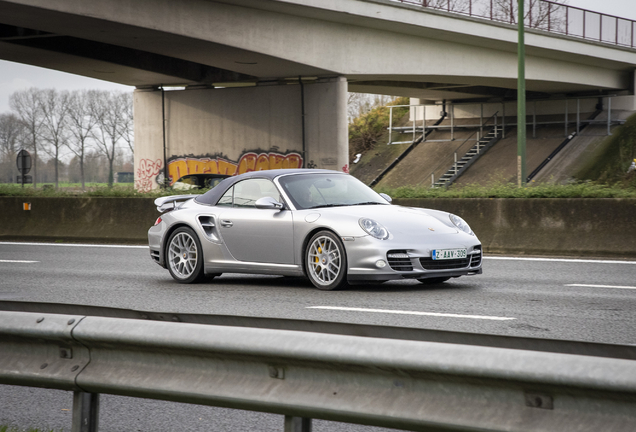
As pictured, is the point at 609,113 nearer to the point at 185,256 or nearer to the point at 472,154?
the point at 472,154

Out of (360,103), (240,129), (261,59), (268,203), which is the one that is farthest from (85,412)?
(360,103)

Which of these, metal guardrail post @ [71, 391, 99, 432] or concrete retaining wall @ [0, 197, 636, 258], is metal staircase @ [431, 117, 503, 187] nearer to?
concrete retaining wall @ [0, 197, 636, 258]

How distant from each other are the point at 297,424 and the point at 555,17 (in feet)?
103

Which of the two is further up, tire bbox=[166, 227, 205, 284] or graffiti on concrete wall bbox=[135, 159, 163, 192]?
graffiti on concrete wall bbox=[135, 159, 163, 192]

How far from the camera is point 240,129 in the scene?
30906 mm

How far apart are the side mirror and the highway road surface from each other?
3.05 ft

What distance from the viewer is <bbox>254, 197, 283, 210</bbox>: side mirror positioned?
897cm

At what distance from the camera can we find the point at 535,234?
1335cm

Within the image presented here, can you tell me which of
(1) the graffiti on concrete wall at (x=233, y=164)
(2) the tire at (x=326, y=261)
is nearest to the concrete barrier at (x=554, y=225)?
(2) the tire at (x=326, y=261)

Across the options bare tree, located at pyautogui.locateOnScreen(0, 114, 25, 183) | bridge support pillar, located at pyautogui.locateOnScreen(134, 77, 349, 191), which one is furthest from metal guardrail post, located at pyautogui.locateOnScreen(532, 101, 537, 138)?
bare tree, located at pyautogui.locateOnScreen(0, 114, 25, 183)

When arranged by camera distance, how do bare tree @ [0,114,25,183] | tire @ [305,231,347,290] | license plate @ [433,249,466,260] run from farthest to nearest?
bare tree @ [0,114,25,183]
tire @ [305,231,347,290]
license plate @ [433,249,466,260]

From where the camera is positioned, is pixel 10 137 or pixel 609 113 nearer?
pixel 609 113

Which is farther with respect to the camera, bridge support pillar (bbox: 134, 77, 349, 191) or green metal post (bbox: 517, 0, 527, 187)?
bridge support pillar (bbox: 134, 77, 349, 191)

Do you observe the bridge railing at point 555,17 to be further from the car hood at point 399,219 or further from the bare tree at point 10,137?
the bare tree at point 10,137
